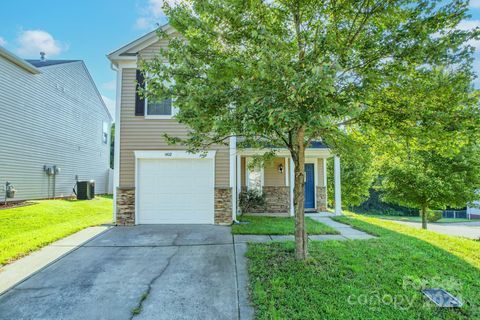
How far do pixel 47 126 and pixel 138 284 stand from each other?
13.3m

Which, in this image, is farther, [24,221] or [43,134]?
[43,134]

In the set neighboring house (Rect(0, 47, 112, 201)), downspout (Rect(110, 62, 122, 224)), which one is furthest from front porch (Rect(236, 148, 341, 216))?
neighboring house (Rect(0, 47, 112, 201))

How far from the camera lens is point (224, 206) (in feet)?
26.9

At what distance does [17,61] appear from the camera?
11.6m

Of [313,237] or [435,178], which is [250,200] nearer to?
[313,237]

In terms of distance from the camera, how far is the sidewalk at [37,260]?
4250 millimetres

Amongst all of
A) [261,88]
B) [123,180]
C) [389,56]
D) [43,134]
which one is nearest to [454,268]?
[389,56]

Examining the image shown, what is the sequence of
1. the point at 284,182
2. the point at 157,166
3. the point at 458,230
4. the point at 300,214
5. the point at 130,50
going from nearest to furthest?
1. the point at 300,214
2. the point at 130,50
3. the point at 157,166
4. the point at 284,182
5. the point at 458,230

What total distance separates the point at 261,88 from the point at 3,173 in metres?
13.0

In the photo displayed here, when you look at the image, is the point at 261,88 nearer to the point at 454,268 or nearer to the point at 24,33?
the point at 454,268

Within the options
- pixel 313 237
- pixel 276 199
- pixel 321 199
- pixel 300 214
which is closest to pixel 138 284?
pixel 300 214

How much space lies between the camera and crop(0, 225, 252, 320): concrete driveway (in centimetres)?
338

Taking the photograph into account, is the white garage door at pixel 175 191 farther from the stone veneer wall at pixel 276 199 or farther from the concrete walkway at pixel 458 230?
the concrete walkway at pixel 458 230

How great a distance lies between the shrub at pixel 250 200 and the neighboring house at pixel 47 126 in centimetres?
1014
